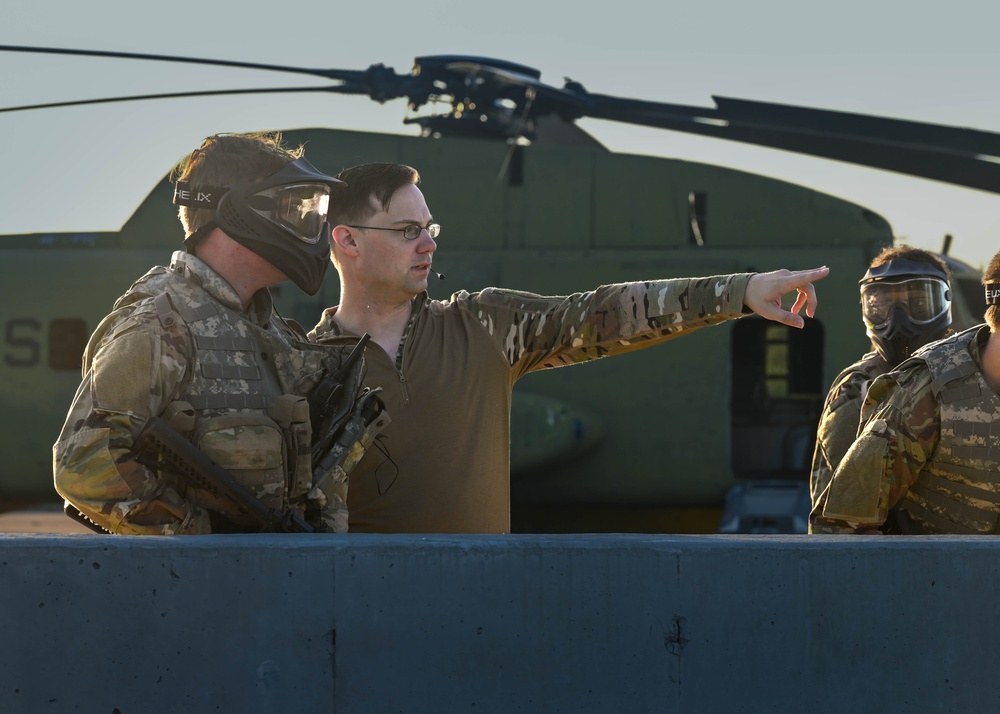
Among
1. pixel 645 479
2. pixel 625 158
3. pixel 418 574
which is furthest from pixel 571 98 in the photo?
pixel 418 574

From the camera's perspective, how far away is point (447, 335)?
3.63 meters

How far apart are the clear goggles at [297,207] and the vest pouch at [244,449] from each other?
1.85 feet

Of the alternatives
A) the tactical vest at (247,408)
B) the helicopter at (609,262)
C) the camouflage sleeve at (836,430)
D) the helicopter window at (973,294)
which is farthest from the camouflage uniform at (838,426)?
the helicopter window at (973,294)

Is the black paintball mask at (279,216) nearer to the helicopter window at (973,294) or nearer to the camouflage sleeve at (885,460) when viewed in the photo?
the camouflage sleeve at (885,460)

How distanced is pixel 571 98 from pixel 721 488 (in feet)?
9.34

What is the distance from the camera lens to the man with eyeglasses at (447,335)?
11.1ft

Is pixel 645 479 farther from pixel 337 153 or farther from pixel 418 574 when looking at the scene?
pixel 418 574

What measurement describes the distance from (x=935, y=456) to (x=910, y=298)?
1.43m

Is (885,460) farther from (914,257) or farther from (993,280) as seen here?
(914,257)

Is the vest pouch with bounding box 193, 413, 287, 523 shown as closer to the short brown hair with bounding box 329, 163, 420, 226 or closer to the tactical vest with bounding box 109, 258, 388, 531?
the tactical vest with bounding box 109, 258, 388, 531

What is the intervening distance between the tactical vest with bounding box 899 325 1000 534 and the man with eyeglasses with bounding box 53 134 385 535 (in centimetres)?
159

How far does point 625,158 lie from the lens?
840 cm

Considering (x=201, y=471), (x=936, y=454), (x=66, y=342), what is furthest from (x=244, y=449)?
(x=66, y=342)

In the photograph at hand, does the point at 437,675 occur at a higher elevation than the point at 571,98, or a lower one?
lower
